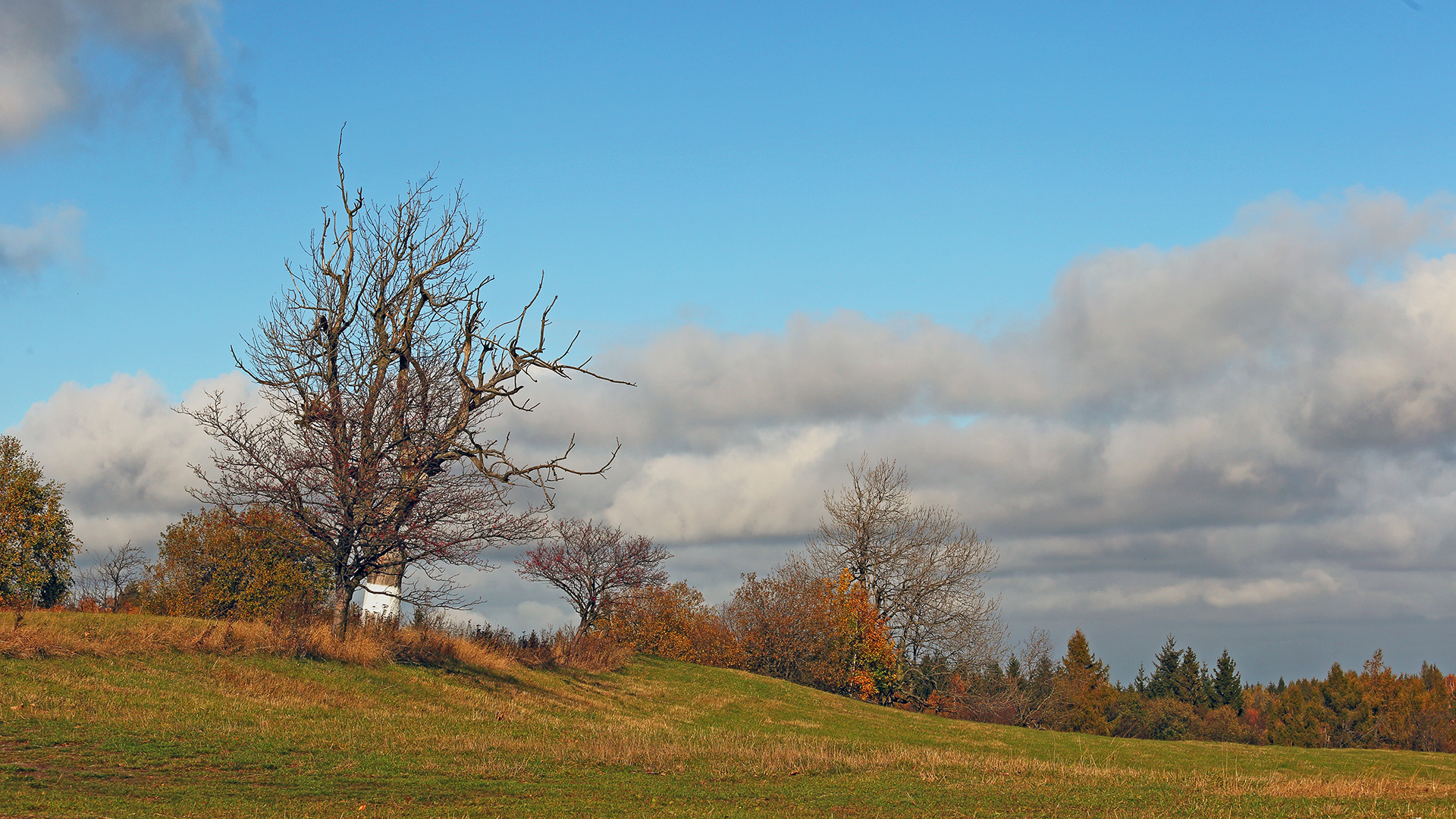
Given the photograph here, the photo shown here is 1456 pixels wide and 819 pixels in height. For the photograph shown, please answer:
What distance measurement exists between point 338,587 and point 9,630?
7792 mm

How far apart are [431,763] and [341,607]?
12333 mm

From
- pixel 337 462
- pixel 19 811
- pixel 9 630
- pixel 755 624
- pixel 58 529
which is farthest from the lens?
pixel 755 624

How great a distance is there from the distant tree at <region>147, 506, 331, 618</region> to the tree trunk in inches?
229

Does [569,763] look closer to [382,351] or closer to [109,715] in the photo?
[109,715]

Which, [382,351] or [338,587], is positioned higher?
[382,351]

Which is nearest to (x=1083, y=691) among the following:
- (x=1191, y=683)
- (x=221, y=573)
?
(x=1191, y=683)

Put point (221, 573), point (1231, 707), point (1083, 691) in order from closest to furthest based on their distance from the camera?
point (221, 573)
point (1083, 691)
point (1231, 707)

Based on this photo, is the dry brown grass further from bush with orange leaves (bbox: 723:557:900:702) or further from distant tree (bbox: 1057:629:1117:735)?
distant tree (bbox: 1057:629:1117:735)

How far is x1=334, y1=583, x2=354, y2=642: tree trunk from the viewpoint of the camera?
81.9 feet

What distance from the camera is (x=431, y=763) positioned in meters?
14.5

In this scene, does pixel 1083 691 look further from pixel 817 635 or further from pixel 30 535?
pixel 30 535

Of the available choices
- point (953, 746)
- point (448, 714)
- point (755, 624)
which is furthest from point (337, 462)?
point (755, 624)

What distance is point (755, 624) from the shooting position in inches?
2058

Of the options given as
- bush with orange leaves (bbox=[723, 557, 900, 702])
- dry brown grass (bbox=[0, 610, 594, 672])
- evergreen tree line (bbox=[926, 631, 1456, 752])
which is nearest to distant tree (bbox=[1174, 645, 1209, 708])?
evergreen tree line (bbox=[926, 631, 1456, 752])
